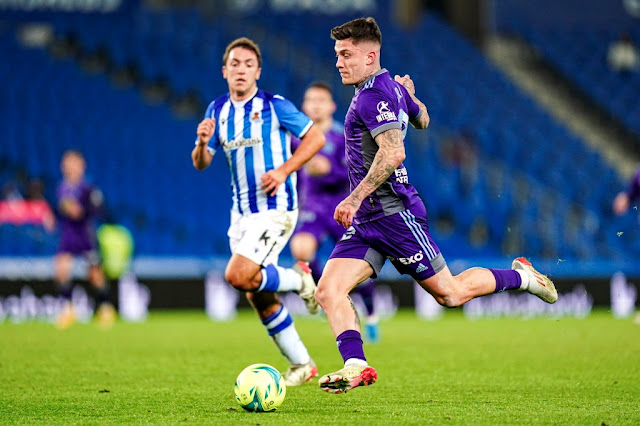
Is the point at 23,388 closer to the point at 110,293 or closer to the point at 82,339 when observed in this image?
the point at 82,339

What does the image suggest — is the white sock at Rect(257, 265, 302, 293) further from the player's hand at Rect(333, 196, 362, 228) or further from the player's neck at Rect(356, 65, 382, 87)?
the player's neck at Rect(356, 65, 382, 87)

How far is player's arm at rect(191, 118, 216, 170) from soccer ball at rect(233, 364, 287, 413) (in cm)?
178

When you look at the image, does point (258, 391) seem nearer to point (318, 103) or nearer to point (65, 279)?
point (318, 103)

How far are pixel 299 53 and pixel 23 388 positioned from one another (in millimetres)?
16593

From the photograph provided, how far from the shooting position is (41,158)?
62.1 ft

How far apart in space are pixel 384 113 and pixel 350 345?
1.35 meters

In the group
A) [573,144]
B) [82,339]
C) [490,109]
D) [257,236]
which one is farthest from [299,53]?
[257,236]

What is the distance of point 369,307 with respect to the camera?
428 inches

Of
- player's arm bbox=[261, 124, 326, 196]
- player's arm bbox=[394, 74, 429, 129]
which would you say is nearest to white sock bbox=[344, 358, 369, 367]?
player's arm bbox=[394, 74, 429, 129]

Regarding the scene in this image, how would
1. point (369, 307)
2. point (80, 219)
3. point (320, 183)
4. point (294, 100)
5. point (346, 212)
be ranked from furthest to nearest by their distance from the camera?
point (294, 100)
point (80, 219)
point (369, 307)
point (320, 183)
point (346, 212)

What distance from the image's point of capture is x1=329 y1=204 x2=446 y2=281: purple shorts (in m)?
5.98

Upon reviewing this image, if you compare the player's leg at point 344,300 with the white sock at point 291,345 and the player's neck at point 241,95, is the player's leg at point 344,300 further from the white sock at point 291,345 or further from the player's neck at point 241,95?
the player's neck at point 241,95

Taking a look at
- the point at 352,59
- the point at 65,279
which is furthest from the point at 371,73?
the point at 65,279

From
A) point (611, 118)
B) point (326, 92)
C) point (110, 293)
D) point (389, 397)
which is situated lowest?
point (389, 397)
